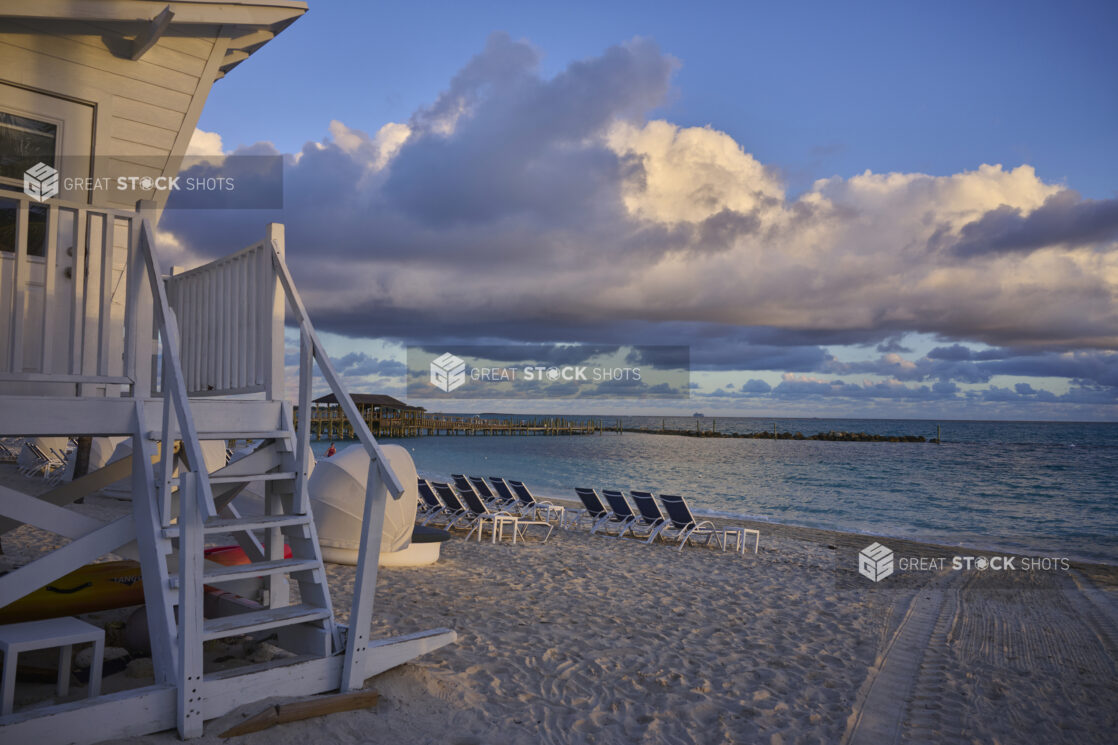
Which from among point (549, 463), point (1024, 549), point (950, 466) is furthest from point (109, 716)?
point (950, 466)

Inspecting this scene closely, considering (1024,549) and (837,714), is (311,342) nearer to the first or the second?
(837,714)

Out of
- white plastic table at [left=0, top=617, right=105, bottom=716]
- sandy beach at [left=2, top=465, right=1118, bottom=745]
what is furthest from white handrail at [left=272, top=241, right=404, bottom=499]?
white plastic table at [left=0, top=617, right=105, bottom=716]

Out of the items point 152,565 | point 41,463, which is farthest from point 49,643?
point 41,463

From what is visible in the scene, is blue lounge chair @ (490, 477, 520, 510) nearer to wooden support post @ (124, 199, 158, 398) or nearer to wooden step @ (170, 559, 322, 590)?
wooden support post @ (124, 199, 158, 398)

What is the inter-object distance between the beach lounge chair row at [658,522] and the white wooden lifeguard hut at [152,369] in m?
7.09

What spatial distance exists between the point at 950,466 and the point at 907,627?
40.8 metres

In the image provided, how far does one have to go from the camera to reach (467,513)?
1155cm

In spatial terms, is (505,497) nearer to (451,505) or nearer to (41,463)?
(451,505)

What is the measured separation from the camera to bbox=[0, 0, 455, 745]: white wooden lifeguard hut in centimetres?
333

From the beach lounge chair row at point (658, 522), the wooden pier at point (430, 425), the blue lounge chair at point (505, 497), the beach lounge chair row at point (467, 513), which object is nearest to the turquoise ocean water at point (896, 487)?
the beach lounge chair row at point (658, 522)

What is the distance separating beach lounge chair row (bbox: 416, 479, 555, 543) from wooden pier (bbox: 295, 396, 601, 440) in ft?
119

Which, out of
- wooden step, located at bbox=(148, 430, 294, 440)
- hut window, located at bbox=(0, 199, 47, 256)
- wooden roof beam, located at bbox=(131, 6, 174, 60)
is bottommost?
wooden step, located at bbox=(148, 430, 294, 440)

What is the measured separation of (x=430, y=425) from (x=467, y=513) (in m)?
67.0

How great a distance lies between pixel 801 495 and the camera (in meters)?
26.8
